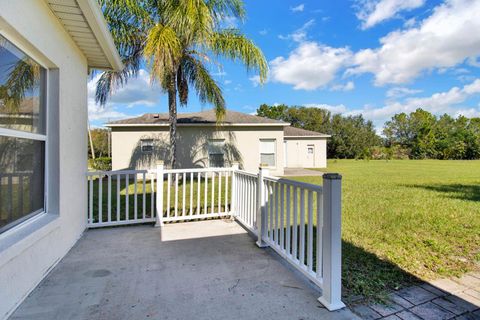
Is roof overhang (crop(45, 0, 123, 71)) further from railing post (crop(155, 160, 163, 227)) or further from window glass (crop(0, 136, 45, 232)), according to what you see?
railing post (crop(155, 160, 163, 227))

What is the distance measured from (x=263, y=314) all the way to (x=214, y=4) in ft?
28.4

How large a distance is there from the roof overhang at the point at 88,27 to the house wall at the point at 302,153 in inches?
650

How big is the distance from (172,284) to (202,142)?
34.8 ft

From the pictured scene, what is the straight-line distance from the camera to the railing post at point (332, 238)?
Answer: 208 centimetres

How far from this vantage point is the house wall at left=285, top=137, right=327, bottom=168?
1991 centimetres

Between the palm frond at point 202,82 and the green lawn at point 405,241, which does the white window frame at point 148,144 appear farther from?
the green lawn at point 405,241

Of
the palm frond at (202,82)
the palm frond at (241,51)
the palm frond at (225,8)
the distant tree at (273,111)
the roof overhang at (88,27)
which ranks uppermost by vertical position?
the distant tree at (273,111)

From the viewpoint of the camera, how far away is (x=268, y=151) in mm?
13742

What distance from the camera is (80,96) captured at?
13.2 feet

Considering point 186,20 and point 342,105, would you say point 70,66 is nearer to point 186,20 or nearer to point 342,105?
point 186,20

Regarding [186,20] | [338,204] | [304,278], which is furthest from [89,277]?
[186,20]

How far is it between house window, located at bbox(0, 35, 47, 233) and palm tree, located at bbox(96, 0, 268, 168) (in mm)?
4862

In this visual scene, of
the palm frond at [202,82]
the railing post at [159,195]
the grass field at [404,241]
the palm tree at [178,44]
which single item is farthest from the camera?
the palm frond at [202,82]

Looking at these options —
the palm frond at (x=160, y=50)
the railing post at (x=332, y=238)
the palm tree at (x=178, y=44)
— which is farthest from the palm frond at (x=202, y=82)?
the railing post at (x=332, y=238)
